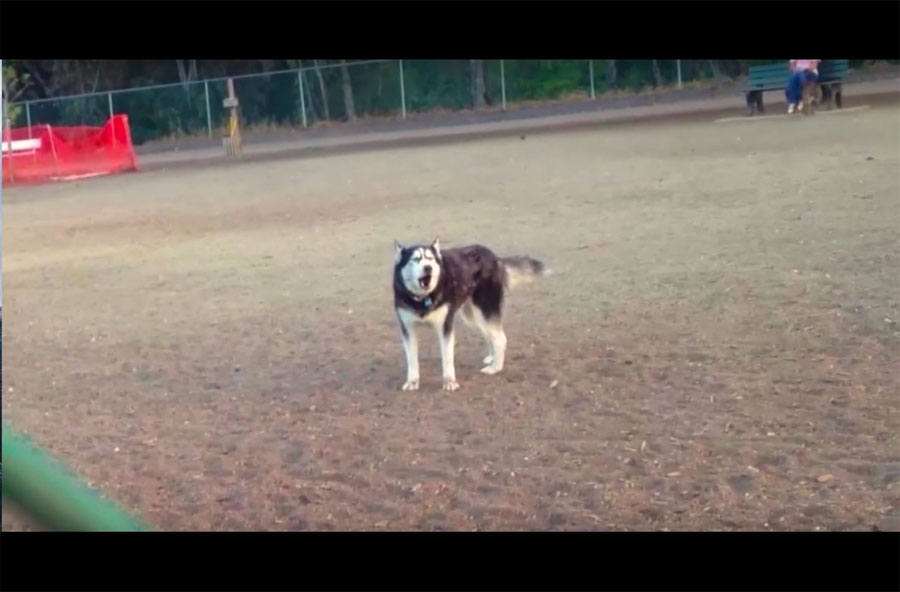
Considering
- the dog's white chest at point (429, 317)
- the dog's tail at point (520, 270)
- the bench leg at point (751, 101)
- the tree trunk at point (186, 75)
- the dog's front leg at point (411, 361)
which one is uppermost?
the tree trunk at point (186, 75)

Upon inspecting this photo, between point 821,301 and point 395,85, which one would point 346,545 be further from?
point 395,85

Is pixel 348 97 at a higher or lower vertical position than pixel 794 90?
lower

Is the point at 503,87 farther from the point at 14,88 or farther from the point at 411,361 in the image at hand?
the point at 411,361

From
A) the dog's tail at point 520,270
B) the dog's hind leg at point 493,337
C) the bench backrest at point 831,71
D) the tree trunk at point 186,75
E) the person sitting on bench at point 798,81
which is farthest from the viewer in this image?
the tree trunk at point 186,75

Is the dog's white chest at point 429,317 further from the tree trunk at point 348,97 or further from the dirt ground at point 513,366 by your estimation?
the tree trunk at point 348,97

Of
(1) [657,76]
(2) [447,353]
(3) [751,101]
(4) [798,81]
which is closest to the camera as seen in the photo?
(2) [447,353]

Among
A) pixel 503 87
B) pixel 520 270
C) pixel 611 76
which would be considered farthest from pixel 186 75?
pixel 520 270

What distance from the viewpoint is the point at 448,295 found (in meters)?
9.57

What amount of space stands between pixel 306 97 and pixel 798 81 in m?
23.8

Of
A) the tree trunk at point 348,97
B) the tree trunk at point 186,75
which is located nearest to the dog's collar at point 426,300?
the tree trunk at point 348,97

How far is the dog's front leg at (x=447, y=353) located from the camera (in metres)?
9.38

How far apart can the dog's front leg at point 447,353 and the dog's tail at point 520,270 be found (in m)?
0.86

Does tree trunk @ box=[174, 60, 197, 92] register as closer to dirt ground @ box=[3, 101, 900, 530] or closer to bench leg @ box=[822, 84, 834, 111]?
bench leg @ box=[822, 84, 834, 111]

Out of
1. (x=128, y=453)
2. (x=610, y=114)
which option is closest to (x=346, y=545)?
(x=128, y=453)
